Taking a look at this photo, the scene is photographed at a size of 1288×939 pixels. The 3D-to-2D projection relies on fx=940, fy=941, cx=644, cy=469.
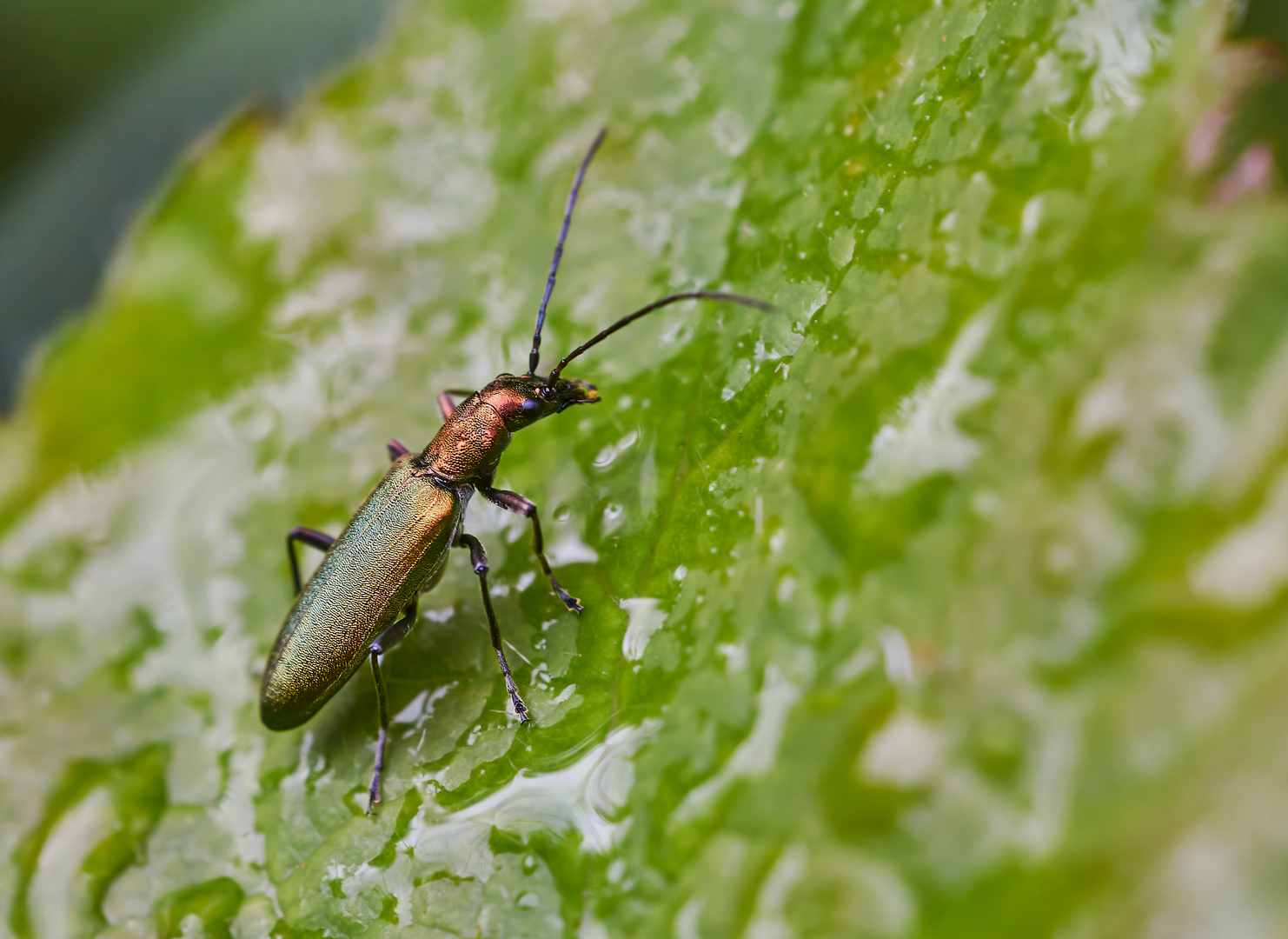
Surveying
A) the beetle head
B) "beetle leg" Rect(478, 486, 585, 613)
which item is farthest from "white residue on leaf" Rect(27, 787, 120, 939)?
the beetle head

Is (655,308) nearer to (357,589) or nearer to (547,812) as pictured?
(357,589)

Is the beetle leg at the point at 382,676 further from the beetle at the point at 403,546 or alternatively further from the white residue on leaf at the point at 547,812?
the white residue on leaf at the point at 547,812

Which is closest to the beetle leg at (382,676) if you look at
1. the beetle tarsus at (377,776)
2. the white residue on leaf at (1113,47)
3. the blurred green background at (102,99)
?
the beetle tarsus at (377,776)

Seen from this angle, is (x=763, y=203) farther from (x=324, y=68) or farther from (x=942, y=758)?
(x=324, y=68)

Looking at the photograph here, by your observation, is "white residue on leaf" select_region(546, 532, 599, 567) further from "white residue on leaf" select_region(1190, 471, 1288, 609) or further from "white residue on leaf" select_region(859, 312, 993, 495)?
"white residue on leaf" select_region(1190, 471, 1288, 609)

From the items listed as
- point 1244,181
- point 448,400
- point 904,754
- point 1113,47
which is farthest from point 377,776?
point 1113,47

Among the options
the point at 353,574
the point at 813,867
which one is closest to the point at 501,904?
the point at 813,867

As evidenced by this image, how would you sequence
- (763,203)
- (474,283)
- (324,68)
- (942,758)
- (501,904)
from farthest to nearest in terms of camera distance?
(324,68) → (474,283) → (763,203) → (501,904) → (942,758)
